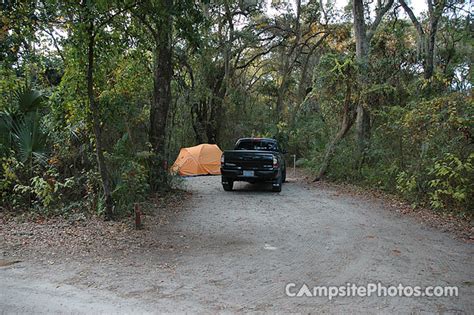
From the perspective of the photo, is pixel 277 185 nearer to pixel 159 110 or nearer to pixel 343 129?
pixel 159 110

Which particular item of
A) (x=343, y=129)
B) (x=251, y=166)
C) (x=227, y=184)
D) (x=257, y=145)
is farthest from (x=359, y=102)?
(x=227, y=184)

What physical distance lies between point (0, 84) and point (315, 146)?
13279 mm

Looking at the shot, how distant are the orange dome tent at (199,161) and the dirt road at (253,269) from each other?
33.8 ft

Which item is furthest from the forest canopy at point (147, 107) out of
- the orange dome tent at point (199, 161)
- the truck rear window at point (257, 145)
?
the orange dome tent at point (199, 161)

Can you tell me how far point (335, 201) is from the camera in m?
11.1

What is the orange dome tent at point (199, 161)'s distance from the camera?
18984mm

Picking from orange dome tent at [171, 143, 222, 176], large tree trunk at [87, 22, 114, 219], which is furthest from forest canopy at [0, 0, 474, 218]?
orange dome tent at [171, 143, 222, 176]

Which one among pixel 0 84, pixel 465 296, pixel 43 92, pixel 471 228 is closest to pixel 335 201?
pixel 471 228

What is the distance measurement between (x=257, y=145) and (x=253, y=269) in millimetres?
9085

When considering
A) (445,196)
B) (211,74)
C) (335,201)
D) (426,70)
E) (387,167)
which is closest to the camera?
(445,196)

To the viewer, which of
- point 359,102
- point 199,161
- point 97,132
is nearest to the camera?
point 97,132

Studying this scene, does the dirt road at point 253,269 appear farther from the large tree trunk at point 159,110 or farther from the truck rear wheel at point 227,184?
the truck rear wheel at point 227,184

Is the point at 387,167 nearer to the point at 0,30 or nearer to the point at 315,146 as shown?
the point at 315,146

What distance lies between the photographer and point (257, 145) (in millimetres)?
14156
